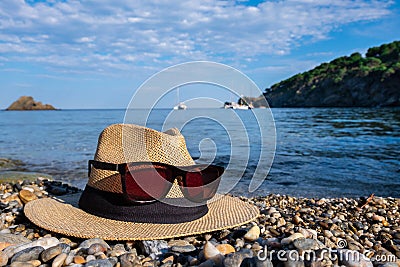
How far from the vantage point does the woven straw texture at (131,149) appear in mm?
2982

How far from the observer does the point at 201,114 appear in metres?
3.21

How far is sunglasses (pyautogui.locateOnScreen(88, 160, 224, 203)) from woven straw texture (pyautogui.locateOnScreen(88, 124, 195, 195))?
94 millimetres

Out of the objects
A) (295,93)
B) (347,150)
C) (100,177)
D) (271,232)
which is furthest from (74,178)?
(295,93)

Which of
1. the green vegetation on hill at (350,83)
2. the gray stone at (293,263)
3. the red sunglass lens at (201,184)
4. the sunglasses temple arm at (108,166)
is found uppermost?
the green vegetation on hill at (350,83)

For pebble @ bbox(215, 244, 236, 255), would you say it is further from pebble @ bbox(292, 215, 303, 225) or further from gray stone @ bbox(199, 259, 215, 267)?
pebble @ bbox(292, 215, 303, 225)

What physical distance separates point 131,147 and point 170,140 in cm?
35

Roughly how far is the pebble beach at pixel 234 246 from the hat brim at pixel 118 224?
8cm

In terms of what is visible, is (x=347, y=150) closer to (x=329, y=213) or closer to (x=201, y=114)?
(x=329, y=213)

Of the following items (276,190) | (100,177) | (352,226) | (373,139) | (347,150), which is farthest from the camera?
(373,139)

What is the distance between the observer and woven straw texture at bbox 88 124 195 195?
298cm

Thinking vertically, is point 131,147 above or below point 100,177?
above

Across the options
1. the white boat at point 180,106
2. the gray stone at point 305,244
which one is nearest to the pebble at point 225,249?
the gray stone at point 305,244

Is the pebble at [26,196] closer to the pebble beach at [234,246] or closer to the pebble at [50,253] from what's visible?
the pebble beach at [234,246]

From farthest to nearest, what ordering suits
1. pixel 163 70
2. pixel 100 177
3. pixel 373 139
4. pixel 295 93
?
pixel 295 93 < pixel 373 139 < pixel 100 177 < pixel 163 70
